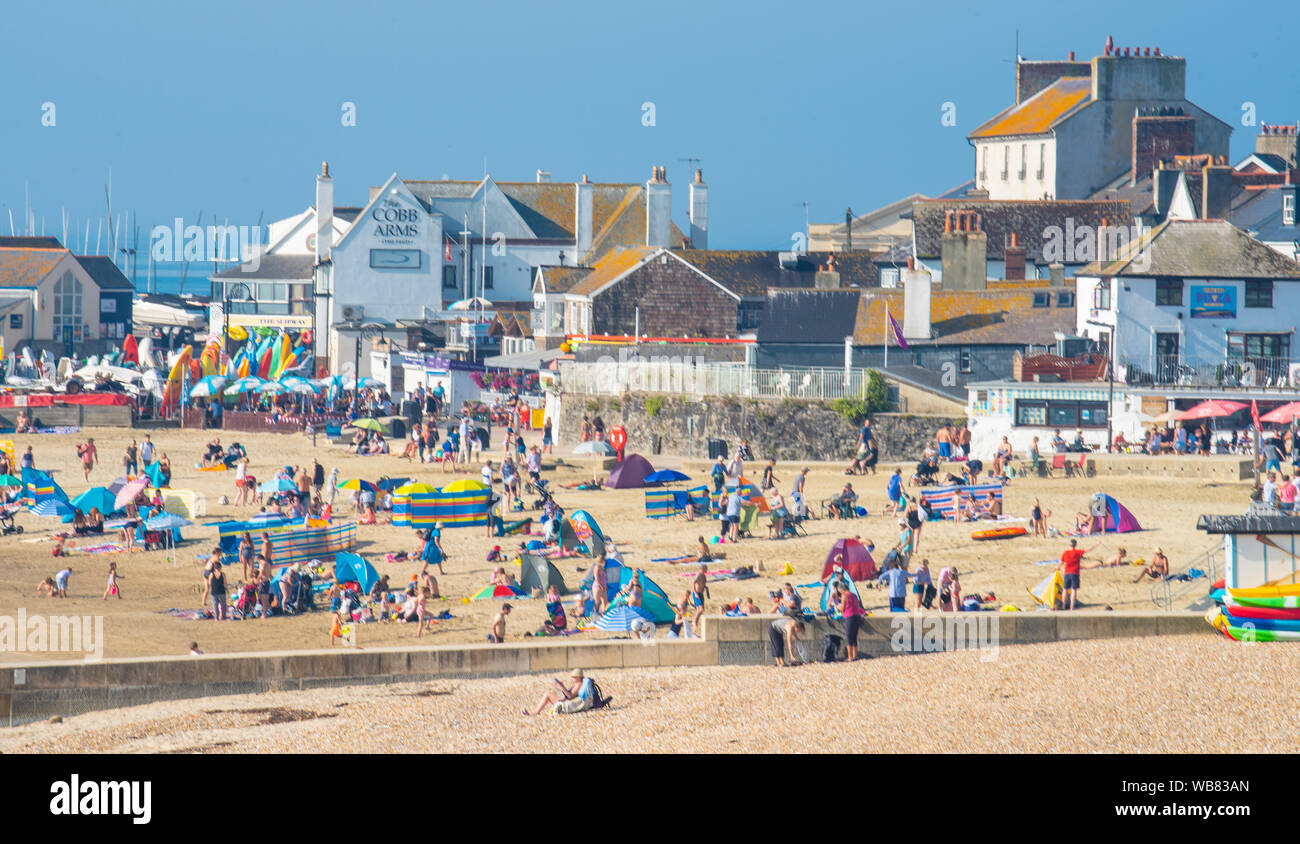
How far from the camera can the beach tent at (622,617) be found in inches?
930

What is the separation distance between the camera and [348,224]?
259 feet

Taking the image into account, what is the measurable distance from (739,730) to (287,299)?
66.3 m

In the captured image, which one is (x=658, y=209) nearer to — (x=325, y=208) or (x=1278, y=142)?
(x=325, y=208)

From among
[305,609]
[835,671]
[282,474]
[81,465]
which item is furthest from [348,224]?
[835,671]

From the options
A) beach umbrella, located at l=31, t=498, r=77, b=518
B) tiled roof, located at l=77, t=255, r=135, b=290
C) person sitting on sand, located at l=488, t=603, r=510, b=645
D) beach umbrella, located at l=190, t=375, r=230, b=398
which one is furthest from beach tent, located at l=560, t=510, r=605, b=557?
tiled roof, located at l=77, t=255, r=135, b=290

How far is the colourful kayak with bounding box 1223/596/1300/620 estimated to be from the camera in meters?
20.8

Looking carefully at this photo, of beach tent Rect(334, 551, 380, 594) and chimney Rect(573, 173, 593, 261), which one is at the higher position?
chimney Rect(573, 173, 593, 261)

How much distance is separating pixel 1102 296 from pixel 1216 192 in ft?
30.4

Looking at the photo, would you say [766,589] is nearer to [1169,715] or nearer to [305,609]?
[305,609]

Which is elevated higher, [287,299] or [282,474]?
[287,299]

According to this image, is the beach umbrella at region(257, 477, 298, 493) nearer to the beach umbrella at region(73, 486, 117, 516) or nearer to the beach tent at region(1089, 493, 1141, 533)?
the beach umbrella at region(73, 486, 117, 516)

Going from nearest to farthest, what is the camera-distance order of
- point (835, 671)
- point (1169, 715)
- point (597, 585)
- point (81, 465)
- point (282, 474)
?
point (1169, 715), point (835, 671), point (597, 585), point (282, 474), point (81, 465)

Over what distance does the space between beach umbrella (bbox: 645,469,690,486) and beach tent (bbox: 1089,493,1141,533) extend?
11.7m

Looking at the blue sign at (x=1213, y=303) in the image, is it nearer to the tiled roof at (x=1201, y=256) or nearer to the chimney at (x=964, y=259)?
the tiled roof at (x=1201, y=256)
